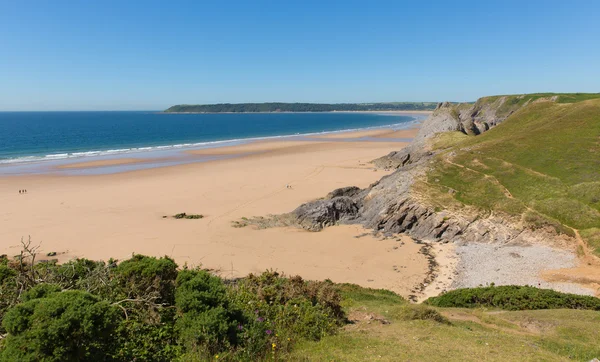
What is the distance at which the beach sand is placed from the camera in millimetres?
25125

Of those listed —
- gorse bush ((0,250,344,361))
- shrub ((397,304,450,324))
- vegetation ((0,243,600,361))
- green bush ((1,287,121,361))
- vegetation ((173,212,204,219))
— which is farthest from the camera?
vegetation ((173,212,204,219))

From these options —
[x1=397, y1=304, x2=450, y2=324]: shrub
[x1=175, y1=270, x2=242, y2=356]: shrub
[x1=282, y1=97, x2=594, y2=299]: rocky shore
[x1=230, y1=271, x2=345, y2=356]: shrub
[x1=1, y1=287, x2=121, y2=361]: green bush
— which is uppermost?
[x1=1, y1=287, x2=121, y2=361]: green bush

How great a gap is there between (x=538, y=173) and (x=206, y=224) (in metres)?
30.7

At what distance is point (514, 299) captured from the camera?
1794 centimetres

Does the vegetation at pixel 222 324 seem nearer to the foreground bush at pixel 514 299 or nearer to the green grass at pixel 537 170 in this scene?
the foreground bush at pixel 514 299

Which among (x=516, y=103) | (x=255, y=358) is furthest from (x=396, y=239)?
(x=516, y=103)

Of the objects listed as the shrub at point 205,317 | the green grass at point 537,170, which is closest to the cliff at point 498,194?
the green grass at point 537,170

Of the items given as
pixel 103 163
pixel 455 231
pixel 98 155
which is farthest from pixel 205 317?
pixel 98 155

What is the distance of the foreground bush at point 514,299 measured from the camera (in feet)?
57.9

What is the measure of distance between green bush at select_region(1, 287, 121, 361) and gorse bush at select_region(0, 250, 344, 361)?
18 mm

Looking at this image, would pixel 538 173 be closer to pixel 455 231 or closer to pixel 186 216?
pixel 455 231

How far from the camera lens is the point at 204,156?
74.4m

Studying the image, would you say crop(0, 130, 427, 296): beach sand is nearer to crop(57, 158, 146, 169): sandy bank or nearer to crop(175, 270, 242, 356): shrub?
crop(57, 158, 146, 169): sandy bank

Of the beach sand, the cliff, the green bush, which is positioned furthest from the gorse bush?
the cliff
